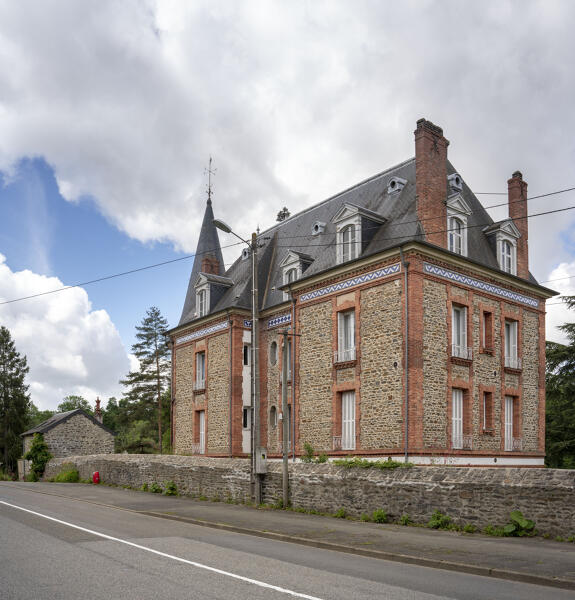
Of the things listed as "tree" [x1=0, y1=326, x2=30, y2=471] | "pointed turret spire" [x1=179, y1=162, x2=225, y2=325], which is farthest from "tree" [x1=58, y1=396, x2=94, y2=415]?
"pointed turret spire" [x1=179, y1=162, x2=225, y2=325]

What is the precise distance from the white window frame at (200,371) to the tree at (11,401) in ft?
110

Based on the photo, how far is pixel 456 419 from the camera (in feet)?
76.2

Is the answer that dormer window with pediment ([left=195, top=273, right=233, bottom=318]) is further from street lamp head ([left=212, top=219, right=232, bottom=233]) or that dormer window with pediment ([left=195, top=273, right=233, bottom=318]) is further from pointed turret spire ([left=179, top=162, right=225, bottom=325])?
street lamp head ([left=212, top=219, right=232, bottom=233])

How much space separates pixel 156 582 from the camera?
823 cm

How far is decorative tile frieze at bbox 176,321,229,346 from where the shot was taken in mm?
32312

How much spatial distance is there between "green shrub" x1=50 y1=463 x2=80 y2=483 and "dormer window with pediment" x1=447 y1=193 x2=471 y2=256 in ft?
72.0

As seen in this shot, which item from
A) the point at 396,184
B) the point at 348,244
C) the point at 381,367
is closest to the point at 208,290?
the point at 348,244

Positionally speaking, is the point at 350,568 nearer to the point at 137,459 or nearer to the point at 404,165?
the point at 137,459

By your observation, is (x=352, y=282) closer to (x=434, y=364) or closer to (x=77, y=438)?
(x=434, y=364)

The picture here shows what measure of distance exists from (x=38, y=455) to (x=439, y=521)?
32557 mm

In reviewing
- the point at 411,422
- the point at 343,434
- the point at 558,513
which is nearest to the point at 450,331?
the point at 411,422

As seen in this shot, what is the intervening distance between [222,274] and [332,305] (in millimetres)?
13880

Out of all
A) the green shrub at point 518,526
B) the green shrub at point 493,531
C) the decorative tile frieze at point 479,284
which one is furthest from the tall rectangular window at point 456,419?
the green shrub at point 518,526

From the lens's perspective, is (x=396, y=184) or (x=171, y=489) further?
(x=396, y=184)
